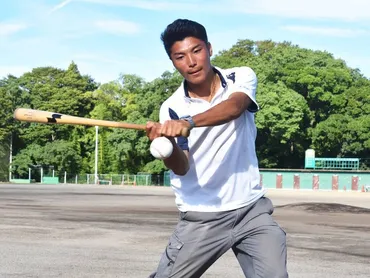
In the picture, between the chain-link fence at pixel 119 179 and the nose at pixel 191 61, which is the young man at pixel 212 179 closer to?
the nose at pixel 191 61

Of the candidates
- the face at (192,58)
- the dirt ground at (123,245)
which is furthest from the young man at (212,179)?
the dirt ground at (123,245)

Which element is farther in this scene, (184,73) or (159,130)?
(184,73)

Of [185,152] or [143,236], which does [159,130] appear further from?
[143,236]

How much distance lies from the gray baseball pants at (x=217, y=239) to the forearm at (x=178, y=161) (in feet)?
1.14

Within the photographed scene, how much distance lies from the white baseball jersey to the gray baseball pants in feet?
0.24

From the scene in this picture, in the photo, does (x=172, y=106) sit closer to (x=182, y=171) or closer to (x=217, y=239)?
(x=182, y=171)

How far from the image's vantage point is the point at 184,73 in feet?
15.7

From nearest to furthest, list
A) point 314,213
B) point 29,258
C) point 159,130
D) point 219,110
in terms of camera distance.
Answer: point 159,130 < point 219,110 < point 29,258 < point 314,213

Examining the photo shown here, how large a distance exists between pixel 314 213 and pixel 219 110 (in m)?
20.2

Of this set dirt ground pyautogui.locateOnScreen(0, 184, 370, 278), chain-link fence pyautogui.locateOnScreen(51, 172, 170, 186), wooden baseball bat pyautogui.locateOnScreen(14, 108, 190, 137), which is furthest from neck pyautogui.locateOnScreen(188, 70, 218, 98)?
chain-link fence pyautogui.locateOnScreen(51, 172, 170, 186)

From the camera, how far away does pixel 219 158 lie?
4.74 m

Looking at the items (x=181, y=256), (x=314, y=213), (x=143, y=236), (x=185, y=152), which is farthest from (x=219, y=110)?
(x=314, y=213)

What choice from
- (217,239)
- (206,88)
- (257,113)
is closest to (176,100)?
(206,88)

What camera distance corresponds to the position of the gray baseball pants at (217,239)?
4.77 m
